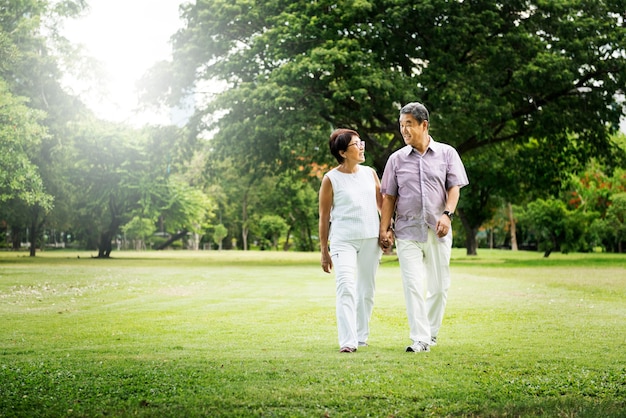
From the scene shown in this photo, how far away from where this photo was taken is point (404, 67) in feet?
104

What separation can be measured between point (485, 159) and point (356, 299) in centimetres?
3346

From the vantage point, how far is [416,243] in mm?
7230

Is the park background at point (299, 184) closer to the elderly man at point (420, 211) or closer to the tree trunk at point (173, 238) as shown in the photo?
the elderly man at point (420, 211)

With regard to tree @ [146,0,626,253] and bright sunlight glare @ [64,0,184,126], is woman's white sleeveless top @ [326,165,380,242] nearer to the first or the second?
tree @ [146,0,626,253]

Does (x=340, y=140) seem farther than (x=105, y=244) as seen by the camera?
No

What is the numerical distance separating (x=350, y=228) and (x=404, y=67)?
2577cm

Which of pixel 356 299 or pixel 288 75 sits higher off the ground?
pixel 288 75

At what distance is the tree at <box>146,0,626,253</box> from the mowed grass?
1633 cm

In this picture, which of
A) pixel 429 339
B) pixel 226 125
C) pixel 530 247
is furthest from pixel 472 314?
pixel 530 247

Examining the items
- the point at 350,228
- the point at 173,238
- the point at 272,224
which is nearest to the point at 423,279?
the point at 350,228

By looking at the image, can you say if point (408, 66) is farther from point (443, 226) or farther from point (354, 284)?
point (354, 284)

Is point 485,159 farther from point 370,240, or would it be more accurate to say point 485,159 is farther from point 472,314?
point 370,240

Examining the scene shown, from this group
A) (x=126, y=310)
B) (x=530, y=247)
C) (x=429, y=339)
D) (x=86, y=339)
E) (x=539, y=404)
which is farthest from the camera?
(x=530, y=247)

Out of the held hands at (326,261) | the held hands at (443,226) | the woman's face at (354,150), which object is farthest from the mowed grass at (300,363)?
the woman's face at (354,150)
